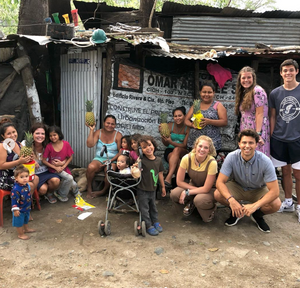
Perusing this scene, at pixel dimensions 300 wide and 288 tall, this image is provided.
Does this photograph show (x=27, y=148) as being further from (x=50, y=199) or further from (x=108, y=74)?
(x=108, y=74)

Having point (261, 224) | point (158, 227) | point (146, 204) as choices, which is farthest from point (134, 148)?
point (261, 224)

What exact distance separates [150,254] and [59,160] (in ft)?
7.70

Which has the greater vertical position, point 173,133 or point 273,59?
point 273,59

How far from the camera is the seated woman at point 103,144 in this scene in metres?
5.26

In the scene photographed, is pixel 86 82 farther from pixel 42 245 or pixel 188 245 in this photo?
pixel 188 245

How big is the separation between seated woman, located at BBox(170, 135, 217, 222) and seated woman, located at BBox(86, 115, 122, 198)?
1.50 m

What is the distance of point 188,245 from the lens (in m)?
3.84

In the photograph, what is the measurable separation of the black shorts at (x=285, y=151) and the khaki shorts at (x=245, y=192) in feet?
2.20

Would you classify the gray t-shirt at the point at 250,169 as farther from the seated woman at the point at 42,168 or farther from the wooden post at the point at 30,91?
the wooden post at the point at 30,91

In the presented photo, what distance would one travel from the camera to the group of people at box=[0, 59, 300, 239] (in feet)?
13.3

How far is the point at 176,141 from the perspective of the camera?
5605 mm

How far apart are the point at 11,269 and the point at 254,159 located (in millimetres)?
3290

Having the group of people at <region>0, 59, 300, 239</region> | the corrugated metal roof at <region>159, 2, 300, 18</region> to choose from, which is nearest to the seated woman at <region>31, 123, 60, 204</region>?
the group of people at <region>0, 59, 300, 239</region>

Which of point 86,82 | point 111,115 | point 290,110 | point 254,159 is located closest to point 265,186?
point 254,159
